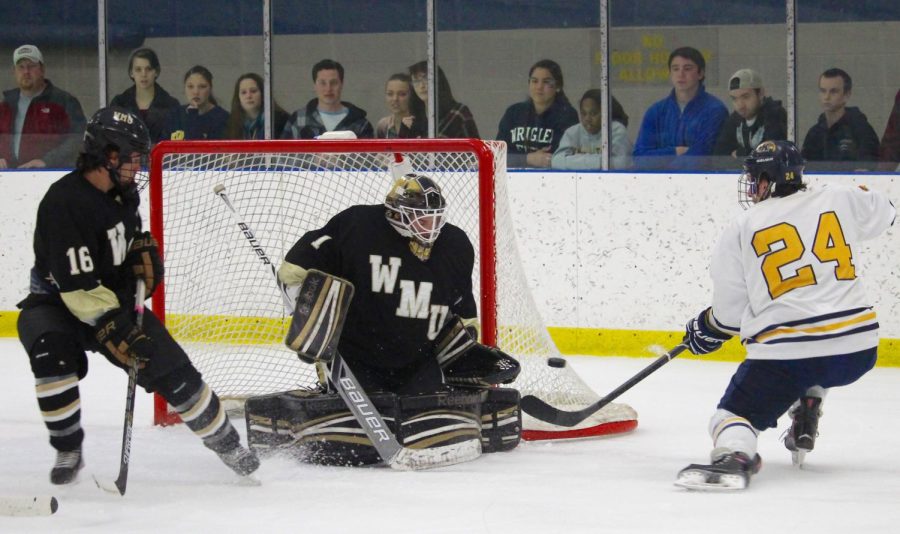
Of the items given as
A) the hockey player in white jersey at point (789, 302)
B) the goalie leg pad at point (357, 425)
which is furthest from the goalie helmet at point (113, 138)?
the hockey player in white jersey at point (789, 302)

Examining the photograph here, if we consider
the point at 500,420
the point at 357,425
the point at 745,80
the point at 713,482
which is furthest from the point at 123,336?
the point at 745,80

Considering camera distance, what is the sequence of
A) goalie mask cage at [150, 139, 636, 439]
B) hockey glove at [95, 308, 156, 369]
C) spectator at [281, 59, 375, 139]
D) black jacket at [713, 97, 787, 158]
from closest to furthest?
hockey glove at [95, 308, 156, 369] < goalie mask cage at [150, 139, 636, 439] < black jacket at [713, 97, 787, 158] < spectator at [281, 59, 375, 139]

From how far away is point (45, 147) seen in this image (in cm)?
670

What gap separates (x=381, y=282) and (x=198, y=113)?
3.18 meters

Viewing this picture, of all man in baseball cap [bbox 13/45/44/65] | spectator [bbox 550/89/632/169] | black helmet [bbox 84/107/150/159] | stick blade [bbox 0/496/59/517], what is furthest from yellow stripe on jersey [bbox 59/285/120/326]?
man in baseball cap [bbox 13/45/44/65]

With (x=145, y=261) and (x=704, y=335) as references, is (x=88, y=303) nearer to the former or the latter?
(x=145, y=261)

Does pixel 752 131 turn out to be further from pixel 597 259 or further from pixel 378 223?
pixel 378 223

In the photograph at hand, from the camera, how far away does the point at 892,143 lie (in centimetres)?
548

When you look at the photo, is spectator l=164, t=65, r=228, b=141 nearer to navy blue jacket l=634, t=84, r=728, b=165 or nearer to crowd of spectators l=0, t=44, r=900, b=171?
crowd of spectators l=0, t=44, r=900, b=171

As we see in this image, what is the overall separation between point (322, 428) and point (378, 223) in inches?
23.4

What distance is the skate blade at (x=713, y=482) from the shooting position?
10.8 ft

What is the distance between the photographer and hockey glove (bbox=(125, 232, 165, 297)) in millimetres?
3508

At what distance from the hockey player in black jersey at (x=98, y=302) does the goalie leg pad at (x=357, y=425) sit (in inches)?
11.0

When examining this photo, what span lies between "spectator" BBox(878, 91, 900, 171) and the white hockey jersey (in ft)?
6.78
